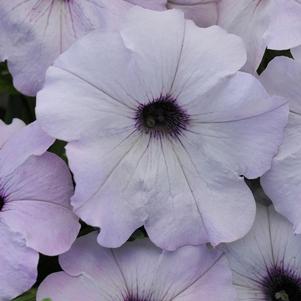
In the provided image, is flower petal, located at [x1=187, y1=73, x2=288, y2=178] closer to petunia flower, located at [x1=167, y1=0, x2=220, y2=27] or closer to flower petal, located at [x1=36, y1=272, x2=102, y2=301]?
petunia flower, located at [x1=167, y1=0, x2=220, y2=27]

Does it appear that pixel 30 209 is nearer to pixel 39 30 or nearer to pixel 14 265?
pixel 14 265

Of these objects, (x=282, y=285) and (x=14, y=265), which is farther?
(x=282, y=285)

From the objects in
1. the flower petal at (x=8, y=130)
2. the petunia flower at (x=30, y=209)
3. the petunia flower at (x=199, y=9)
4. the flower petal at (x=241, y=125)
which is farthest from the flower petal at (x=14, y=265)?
the petunia flower at (x=199, y=9)

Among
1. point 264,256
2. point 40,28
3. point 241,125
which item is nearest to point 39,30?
point 40,28

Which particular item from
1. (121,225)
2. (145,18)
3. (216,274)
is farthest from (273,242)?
(145,18)

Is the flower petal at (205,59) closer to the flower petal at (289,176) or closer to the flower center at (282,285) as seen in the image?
the flower petal at (289,176)

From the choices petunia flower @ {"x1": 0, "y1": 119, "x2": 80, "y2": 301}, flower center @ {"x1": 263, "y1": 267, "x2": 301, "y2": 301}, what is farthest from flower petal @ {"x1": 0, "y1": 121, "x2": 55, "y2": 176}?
flower center @ {"x1": 263, "y1": 267, "x2": 301, "y2": 301}

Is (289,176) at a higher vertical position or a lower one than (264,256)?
higher

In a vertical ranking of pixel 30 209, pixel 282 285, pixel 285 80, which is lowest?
pixel 282 285

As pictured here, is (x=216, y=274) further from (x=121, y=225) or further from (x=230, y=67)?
(x=230, y=67)
